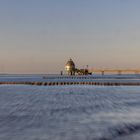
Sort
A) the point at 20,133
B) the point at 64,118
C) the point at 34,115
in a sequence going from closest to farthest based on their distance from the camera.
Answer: the point at 20,133 → the point at 64,118 → the point at 34,115

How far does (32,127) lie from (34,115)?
6.57 m

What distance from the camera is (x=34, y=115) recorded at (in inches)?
1189

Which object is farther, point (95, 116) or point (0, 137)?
point (95, 116)

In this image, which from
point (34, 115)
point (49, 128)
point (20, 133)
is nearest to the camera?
point (20, 133)

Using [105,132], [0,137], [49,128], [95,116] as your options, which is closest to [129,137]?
[105,132]

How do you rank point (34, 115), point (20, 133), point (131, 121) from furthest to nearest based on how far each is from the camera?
point (34, 115)
point (131, 121)
point (20, 133)

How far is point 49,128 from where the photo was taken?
2330cm

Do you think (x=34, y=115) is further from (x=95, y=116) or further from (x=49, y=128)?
(x=49, y=128)

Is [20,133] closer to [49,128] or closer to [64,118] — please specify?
[49,128]

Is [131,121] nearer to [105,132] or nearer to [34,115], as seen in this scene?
[105,132]

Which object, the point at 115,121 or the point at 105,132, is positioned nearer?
the point at 105,132

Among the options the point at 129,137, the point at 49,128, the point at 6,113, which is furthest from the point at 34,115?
the point at 129,137

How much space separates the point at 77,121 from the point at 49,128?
379 cm

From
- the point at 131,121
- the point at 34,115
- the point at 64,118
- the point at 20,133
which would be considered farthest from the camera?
the point at 34,115
